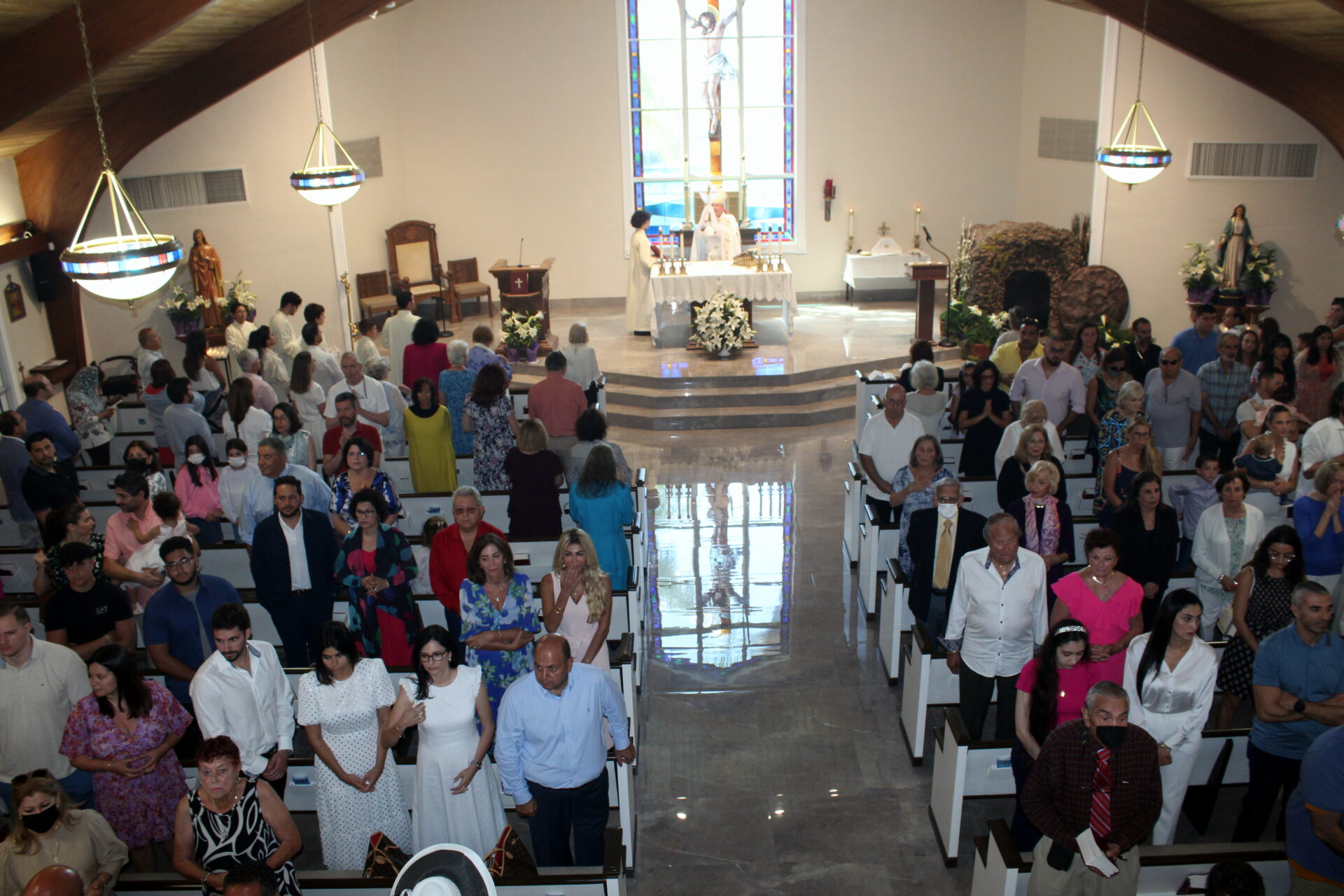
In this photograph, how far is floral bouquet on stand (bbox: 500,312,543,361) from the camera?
12.6 metres

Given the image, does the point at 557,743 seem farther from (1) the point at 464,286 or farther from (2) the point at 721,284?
(1) the point at 464,286

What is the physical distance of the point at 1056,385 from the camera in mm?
7531

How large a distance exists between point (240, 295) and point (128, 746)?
8623 millimetres

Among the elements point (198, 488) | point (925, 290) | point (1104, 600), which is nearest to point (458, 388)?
point (198, 488)

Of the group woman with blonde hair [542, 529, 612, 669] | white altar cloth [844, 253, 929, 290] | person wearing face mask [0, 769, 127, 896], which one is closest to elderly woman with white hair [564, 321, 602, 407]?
woman with blonde hair [542, 529, 612, 669]

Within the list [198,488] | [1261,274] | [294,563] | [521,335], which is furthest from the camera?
[521,335]

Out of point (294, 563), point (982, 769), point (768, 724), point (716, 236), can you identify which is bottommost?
point (768, 724)

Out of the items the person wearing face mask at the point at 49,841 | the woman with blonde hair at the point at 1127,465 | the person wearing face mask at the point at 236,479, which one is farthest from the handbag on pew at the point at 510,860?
the woman with blonde hair at the point at 1127,465

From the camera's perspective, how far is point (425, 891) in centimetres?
248

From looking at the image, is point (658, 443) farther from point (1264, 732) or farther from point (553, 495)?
point (1264, 732)

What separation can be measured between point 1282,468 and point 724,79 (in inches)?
451

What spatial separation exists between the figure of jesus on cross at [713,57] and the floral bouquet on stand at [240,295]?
7.36 m

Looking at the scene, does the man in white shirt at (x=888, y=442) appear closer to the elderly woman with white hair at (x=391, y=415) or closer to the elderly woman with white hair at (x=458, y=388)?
the elderly woman with white hair at (x=458, y=388)

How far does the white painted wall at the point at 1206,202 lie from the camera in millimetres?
11367
